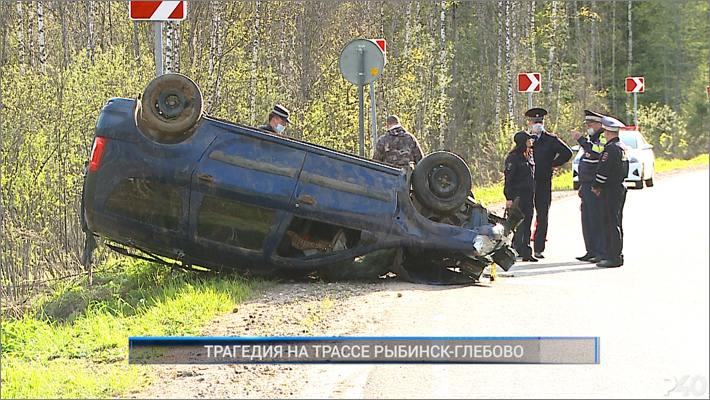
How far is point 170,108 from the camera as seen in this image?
9.82 m

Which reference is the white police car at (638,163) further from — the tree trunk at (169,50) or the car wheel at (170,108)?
the car wheel at (170,108)

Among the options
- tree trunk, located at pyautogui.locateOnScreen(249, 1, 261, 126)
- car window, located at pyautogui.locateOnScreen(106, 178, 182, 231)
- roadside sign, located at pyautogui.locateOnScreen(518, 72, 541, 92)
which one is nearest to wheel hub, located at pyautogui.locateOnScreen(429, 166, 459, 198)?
car window, located at pyautogui.locateOnScreen(106, 178, 182, 231)

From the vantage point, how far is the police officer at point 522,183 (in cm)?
1320

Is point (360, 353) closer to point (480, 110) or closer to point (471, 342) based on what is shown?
point (471, 342)

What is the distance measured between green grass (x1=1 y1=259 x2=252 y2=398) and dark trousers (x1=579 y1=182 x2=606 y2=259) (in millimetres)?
5167

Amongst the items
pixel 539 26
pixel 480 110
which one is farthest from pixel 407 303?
pixel 539 26

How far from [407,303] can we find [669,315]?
7.60 ft

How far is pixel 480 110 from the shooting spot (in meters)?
46.7

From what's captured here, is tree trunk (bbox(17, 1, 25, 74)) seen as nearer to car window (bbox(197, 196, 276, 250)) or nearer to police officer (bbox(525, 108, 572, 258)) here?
police officer (bbox(525, 108, 572, 258))

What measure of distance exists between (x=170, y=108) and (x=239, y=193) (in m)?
1.08

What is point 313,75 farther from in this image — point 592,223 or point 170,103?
point 170,103

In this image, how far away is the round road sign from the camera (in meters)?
14.2

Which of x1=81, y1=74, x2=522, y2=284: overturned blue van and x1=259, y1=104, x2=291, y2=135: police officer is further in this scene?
x1=259, y1=104, x2=291, y2=135: police officer

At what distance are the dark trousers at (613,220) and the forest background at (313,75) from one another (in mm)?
5811
